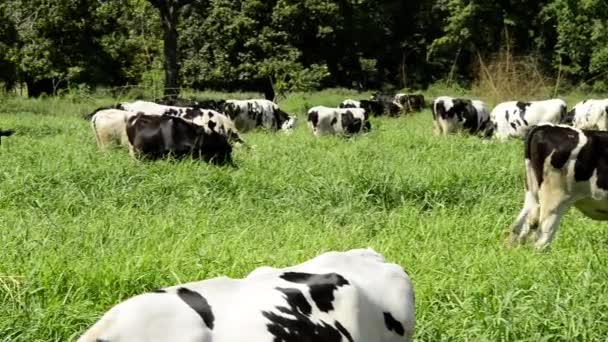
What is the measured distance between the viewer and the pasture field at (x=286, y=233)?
4.12 m

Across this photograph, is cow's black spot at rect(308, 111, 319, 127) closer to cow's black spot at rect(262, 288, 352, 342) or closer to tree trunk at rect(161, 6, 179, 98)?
tree trunk at rect(161, 6, 179, 98)

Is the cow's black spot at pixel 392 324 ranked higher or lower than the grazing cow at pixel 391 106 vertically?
higher

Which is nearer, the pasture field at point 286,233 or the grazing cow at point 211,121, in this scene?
the pasture field at point 286,233

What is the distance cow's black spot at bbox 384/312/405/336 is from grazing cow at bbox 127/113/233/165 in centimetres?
727

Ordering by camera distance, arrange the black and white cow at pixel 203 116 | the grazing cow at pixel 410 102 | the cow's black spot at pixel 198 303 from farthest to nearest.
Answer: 1. the grazing cow at pixel 410 102
2. the black and white cow at pixel 203 116
3. the cow's black spot at pixel 198 303

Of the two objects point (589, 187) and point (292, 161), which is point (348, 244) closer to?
point (589, 187)

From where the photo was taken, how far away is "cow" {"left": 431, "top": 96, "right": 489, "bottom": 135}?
17172 millimetres

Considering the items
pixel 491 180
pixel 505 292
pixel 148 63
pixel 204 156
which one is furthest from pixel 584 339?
pixel 148 63

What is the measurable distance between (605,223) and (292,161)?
4.02 meters

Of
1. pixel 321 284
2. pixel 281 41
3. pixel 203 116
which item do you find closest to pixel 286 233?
pixel 321 284

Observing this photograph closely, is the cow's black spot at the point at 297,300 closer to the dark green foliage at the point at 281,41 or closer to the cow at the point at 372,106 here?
the cow at the point at 372,106

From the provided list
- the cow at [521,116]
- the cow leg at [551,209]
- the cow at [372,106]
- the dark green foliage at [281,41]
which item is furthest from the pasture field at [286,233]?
the dark green foliage at [281,41]

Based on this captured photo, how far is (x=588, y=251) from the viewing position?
586cm

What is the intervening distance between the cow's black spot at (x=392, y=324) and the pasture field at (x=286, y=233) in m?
0.90
